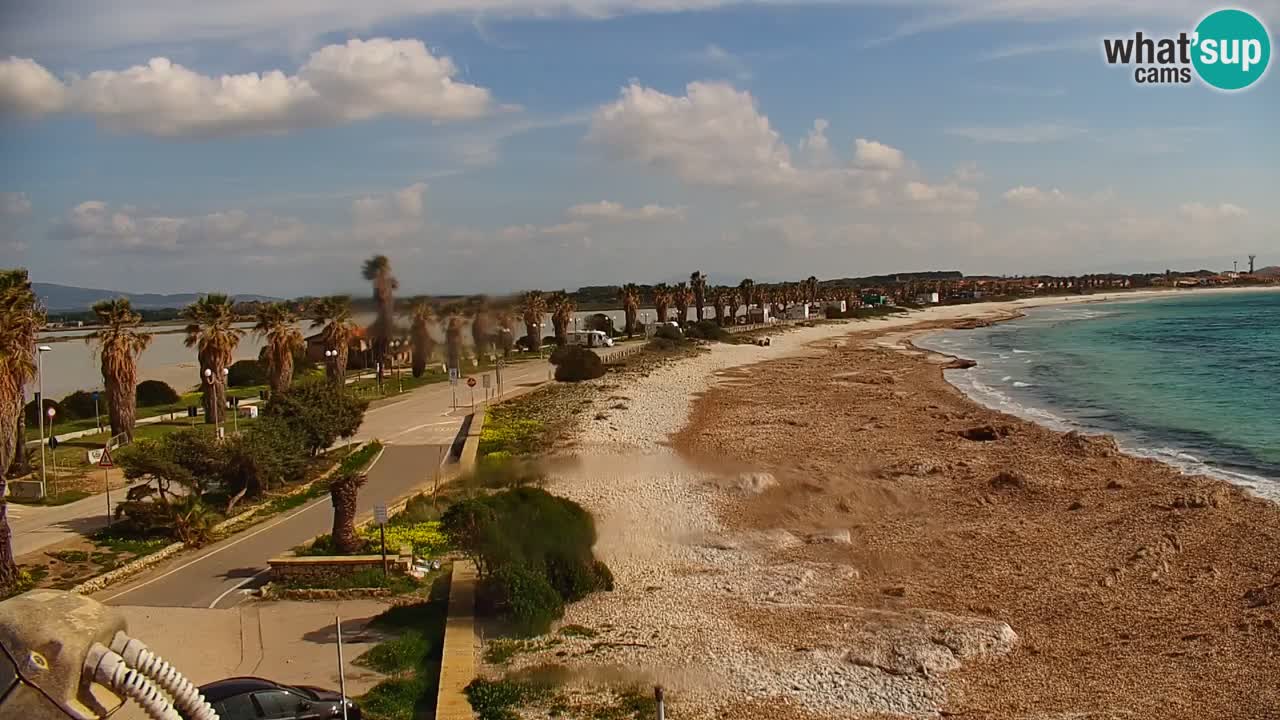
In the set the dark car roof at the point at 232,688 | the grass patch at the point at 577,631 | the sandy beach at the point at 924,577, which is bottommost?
the sandy beach at the point at 924,577

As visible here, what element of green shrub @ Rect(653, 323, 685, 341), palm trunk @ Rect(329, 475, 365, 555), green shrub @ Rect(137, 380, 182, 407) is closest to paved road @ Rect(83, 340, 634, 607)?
palm trunk @ Rect(329, 475, 365, 555)

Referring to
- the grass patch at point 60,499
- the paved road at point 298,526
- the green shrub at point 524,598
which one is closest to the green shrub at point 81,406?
the paved road at point 298,526

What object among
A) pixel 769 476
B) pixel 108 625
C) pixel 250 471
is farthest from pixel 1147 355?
pixel 108 625

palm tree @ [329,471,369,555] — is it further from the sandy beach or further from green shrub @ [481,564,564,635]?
the sandy beach

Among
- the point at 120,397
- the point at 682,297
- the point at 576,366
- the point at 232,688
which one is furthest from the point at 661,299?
the point at 232,688

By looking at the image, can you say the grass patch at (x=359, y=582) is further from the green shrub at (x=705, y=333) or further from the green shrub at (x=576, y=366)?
the green shrub at (x=705, y=333)
